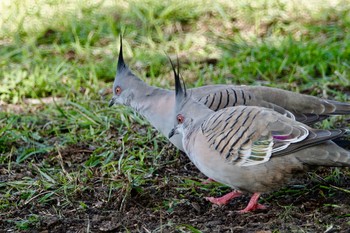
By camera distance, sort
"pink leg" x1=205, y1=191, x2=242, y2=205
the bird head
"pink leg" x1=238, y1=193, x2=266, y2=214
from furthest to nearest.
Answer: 1. the bird head
2. "pink leg" x1=205, y1=191, x2=242, y2=205
3. "pink leg" x1=238, y1=193, x2=266, y2=214

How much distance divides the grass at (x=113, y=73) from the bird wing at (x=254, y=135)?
0.38m

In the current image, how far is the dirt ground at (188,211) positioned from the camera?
4.16 m

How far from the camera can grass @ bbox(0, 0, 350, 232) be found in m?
4.89

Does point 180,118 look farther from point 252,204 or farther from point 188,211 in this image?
point 252,204

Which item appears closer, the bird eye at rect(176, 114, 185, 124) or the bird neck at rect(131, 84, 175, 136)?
the bird eye at rect(176, 114, 185, 124)

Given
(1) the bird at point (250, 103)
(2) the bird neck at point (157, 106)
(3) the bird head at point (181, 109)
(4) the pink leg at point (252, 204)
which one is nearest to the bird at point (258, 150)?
(4) the pink leg at point (252, 204)

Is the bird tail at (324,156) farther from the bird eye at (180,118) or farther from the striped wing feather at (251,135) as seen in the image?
the bird eye at (180,118)

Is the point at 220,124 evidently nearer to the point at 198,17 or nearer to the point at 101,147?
the point at 101,147

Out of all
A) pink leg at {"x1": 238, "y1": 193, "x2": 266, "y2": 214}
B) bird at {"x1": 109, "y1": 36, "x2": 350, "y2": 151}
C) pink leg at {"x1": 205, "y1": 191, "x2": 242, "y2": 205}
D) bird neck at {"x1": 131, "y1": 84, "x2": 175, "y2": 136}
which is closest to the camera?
pink leg at {"x1": 238, "y1": 193, "x2": 266, "y2": 214}

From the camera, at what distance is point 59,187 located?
4926 mm

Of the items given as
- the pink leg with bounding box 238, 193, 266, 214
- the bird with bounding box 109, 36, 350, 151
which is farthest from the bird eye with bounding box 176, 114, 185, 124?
the pink leg with bounding box 238, 193, 266, 214

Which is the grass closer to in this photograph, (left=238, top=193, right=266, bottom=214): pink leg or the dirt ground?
the dirt ground

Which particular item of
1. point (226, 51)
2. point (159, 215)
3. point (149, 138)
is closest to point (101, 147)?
point (149, 138)

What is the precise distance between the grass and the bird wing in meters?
0.38
